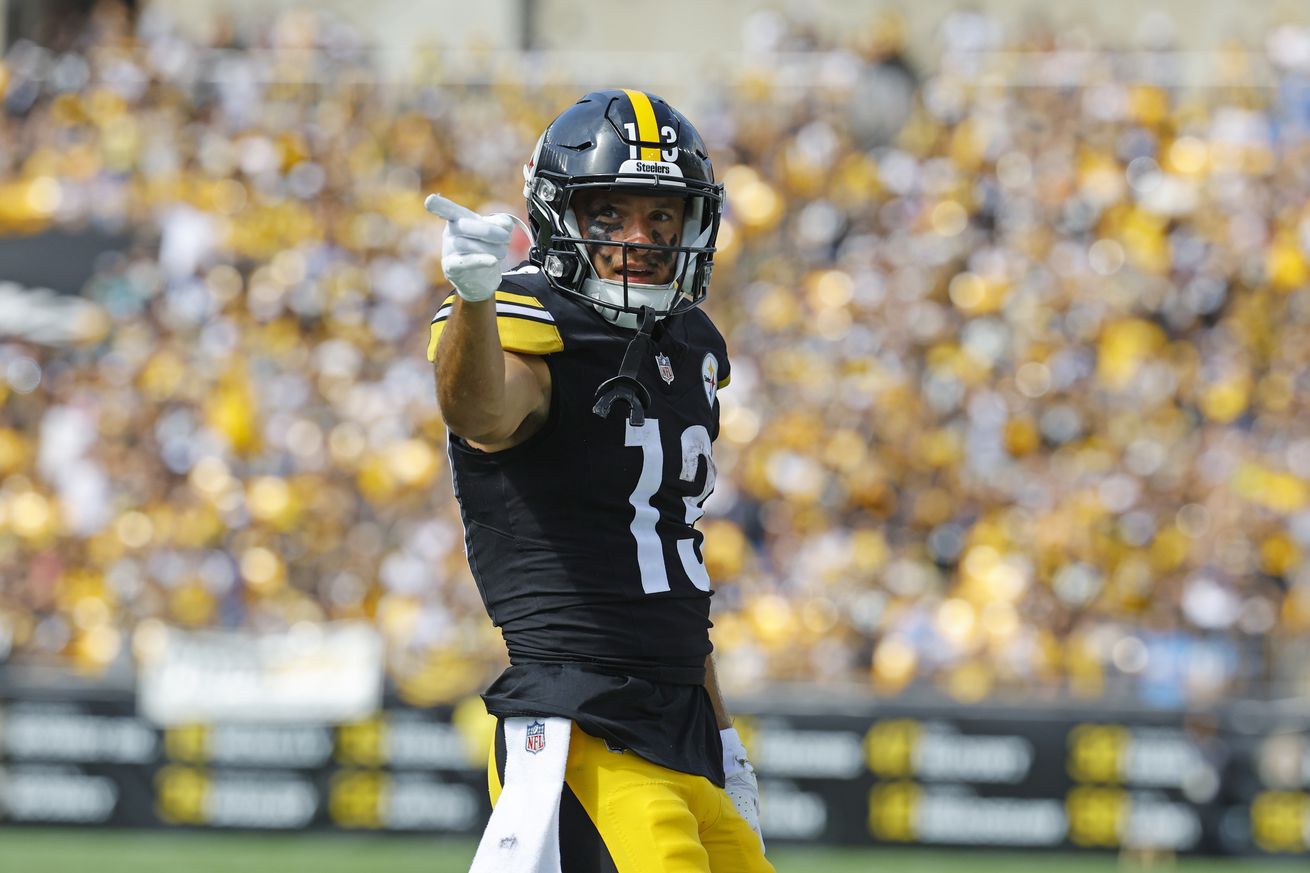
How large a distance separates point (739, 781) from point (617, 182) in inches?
47.2

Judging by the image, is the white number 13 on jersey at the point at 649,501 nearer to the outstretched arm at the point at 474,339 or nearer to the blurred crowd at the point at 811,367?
the outstretched arm at the point at 474,339

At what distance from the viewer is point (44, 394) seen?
1506 cm

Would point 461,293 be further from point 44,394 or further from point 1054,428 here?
point 44,394

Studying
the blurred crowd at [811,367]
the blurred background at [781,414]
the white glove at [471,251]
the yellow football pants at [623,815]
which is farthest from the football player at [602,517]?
the blurred crowd at [811,367]

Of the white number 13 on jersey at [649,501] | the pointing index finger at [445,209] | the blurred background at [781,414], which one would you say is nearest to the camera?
the pointing index finger at [445,209]

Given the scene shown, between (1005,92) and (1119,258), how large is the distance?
219 centimetres

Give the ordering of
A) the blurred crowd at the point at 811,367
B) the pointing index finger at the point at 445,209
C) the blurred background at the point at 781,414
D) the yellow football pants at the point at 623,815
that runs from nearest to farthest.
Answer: the pointing index finger at the point at 445,209, the yellow football pants at the point at 623,815, the blurred background at the point at 781,414, the blurred crowd at the point at 811,367

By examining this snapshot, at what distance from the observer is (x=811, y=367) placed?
14.0 meters

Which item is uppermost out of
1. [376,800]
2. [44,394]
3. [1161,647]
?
[44,394]

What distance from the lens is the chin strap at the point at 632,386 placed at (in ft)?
10.9

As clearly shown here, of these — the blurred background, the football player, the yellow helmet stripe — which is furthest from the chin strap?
the blurred background

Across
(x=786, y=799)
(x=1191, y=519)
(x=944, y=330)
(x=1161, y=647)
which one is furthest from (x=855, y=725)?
(x=944, y=330)

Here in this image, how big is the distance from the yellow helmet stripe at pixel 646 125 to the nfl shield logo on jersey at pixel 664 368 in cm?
38

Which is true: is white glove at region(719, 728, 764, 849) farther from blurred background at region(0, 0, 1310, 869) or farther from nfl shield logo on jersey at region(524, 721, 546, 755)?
blurred background at region(0, 0, 1310, 869)
